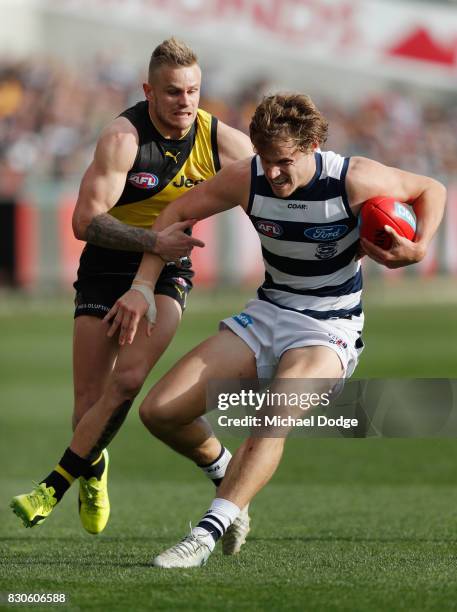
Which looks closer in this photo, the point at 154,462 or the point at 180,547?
the point at 180,547

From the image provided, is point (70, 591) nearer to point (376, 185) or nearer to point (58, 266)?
point (376, 185)

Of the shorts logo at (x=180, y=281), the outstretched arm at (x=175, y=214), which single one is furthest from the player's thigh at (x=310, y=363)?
the shorts logo at (x=180, y=281)

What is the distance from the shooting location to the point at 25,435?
13.6m

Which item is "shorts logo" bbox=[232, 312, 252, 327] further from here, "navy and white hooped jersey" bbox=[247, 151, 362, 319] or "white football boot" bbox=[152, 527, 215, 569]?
"white football boot" bbox=[152, 527, 215, 569]

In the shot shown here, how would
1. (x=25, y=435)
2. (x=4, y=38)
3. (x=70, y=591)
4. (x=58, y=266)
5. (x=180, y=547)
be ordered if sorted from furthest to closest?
(x=4, y=38)
(x=58, y=266)
(x=25, y=435)
(x=180, y=547)
(x=70, y=591)

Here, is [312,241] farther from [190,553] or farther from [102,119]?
[102,119]

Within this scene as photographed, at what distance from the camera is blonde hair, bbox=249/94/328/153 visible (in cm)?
586

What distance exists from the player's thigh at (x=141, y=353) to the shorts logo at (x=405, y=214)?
1551mm

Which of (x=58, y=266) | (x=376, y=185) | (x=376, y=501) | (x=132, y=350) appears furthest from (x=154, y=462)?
(x=58, y=266)

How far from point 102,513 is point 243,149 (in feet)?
7.67

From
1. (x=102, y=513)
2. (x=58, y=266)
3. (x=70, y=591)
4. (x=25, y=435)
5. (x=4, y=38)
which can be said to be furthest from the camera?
(x=4, y=38)

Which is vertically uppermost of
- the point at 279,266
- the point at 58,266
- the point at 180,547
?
the point at 279,266

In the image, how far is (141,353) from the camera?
21.8 ft

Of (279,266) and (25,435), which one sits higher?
(279,266)
